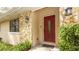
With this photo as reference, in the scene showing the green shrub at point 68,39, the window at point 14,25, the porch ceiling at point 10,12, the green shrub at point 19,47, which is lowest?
the green shrub at point 19,47

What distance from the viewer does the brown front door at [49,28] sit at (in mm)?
2865

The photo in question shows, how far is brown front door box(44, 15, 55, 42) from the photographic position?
9.40 feet

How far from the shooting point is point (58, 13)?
9.12 feet

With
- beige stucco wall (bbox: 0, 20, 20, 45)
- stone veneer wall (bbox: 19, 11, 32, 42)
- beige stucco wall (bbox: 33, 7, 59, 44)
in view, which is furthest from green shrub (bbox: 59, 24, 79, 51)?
beige stucco wall (bbox: 0, 20, 20, 45)

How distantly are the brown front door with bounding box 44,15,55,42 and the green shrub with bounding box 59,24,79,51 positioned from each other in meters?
0.19

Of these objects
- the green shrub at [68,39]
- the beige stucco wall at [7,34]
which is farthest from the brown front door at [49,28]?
the beige stucco wall at [7,34]

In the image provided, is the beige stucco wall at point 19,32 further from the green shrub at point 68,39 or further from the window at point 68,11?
the window at point 68,11

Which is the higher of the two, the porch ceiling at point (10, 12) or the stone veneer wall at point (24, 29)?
the porch ceiling at point (10, 12)

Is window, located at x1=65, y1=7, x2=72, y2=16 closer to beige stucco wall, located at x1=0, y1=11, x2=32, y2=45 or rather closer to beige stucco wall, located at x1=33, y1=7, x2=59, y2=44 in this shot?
beige stucco wall, located at x1=33, y1=7, x2=59, y2=44

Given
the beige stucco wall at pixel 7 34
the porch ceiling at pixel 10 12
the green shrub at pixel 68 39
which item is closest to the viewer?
the green shrub at pixel 68 39

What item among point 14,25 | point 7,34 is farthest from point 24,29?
point 7,34

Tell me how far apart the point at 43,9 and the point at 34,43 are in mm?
673

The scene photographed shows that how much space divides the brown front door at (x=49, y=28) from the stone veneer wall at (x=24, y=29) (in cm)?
32
